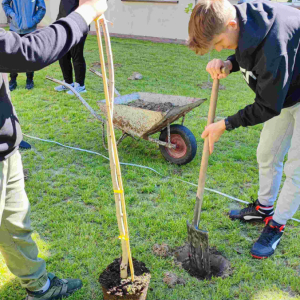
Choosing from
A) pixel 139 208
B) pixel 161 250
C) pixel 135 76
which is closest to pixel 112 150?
pixel 161 250

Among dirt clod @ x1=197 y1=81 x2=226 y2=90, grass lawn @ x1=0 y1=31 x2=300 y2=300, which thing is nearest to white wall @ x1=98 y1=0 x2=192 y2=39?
dirt clod @ x1=197 y1=81 x2=226 y2=90

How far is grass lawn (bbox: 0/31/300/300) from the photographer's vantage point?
7.30ft

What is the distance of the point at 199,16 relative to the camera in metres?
1.71

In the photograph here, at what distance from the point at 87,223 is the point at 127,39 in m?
9.82

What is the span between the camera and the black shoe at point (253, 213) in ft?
8.98

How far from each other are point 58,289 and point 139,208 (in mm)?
1091

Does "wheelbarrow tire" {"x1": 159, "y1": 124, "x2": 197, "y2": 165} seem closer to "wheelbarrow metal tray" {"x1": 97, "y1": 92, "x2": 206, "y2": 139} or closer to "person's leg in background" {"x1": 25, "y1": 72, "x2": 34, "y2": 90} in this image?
"wheelbarrow metal tray" {"x1": 97, "y1": 92, "x2": 206, "y2": 139}

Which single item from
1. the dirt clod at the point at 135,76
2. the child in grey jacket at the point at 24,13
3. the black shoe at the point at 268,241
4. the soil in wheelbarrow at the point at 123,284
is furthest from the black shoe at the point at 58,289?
the dirt clod at the point at 135,76

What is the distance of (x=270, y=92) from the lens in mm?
1816

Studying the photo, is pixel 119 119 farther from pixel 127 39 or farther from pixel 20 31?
pixel 127 39

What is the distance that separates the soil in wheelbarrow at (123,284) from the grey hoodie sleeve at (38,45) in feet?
4.15

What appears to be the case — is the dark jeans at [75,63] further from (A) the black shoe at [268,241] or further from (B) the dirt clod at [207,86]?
(A) the black shoe at [268,241]

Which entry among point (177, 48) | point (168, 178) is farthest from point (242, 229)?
point (177, 48)

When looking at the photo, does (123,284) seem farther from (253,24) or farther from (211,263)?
(253,24)
